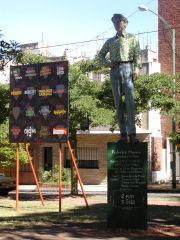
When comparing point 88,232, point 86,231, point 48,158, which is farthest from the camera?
point 48,158

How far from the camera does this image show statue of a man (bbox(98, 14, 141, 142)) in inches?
384

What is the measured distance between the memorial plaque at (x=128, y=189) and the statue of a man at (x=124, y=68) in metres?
0.94

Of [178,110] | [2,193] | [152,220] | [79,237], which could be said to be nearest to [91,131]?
[2,193]

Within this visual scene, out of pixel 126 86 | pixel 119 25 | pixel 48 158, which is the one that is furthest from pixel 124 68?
pixel 48 158

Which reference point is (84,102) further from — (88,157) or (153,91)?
(88,157)

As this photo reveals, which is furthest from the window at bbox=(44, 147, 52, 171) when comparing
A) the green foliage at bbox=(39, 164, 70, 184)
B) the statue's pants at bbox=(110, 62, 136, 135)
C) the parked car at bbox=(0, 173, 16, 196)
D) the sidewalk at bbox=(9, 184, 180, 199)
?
the statue's pants at bbox=(110, 62, 136, 135)

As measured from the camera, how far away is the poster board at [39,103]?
1373cm

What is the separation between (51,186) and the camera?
100 feet

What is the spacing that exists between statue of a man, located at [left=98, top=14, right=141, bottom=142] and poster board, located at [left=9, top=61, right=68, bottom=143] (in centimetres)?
384

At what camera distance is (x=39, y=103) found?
14.2 metres

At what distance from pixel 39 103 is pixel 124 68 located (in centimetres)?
504

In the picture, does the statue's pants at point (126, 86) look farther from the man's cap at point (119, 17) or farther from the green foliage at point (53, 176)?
the green foliage at point (53, 176)

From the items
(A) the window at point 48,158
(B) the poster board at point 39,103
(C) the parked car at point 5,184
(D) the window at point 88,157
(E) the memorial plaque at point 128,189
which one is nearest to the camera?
(E) the memorial plaque at point 128,189

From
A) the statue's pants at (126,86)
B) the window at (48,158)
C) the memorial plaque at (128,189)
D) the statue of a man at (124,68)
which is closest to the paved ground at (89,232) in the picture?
the memorial plaque at (128,189)
